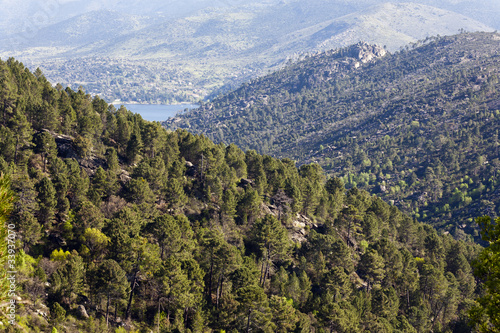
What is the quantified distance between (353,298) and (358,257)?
79.0 ft

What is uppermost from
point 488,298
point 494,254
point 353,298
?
point 494,254

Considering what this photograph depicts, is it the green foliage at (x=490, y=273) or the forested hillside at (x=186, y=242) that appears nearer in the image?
the green foliage at (x=490, y=273)

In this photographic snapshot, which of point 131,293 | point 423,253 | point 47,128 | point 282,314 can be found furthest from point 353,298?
point 47,128

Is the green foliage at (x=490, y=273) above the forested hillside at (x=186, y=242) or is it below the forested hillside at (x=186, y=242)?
above

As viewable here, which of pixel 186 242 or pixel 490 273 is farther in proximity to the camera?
pixel 186 242

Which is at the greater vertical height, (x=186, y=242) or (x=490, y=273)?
(x=490, y=273)

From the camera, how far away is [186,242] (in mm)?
61594

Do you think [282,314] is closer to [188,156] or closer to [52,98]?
[188,156]

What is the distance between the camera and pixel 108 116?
99250 mm

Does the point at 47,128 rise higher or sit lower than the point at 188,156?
higher

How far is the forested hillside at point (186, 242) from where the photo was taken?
50.5m

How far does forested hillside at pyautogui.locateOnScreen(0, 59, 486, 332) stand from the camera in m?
50.5

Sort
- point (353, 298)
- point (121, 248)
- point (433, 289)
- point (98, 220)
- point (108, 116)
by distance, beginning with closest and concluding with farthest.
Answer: point (121, 248) < point (98, 220) < point (353, 298) < point (433, 289) < point (108, 116)

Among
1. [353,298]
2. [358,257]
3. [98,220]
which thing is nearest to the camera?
[98,220]
